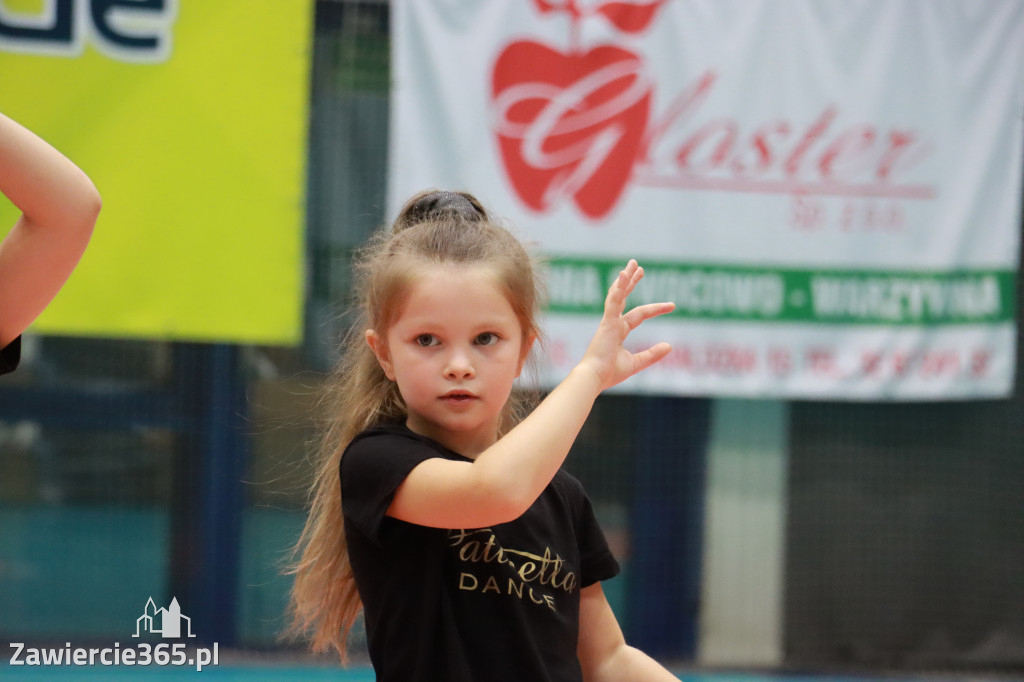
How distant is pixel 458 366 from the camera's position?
126cm

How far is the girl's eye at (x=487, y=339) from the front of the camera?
4.26ft

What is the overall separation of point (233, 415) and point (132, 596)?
2.50ft

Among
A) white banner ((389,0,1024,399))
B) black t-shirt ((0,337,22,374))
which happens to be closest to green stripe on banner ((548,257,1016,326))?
white banner ((389,0,1024,399))

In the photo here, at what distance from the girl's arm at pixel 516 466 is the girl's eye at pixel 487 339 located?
0.11m

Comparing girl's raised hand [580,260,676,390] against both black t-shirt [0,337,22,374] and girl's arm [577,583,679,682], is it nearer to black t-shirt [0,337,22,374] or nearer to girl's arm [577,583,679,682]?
girl's arm [577,583,679,682]

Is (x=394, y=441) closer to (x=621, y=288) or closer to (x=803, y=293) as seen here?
(x=621, y=288)

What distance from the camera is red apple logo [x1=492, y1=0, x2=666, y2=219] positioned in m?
3.85

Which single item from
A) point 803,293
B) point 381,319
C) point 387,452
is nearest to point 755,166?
point 803,293

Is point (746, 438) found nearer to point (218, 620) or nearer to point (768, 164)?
point (768, 164)
